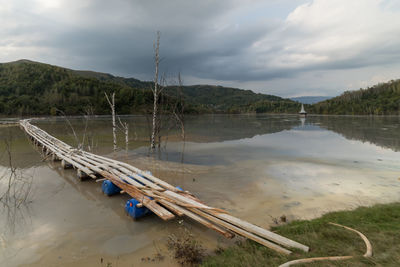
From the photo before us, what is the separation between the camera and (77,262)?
404cm

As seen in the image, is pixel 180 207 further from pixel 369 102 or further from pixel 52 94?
pixel 369 102

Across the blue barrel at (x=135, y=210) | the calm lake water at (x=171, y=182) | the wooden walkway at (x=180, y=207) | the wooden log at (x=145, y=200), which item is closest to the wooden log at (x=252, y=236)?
the wooden walkway at (x=180, y=207)

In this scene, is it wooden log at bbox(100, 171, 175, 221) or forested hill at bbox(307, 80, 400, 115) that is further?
forested hill at bbox(307, 80, 400, 115)

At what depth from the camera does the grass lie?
122 inches

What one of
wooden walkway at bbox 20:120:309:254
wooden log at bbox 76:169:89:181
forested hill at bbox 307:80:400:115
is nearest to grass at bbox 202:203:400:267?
wooden walkway at bbox 20:120:309:254

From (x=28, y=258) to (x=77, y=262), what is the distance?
114cm

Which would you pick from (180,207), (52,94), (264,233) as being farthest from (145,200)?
(52,94)

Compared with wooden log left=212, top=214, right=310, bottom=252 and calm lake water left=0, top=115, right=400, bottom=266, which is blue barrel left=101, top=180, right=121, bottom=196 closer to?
calm lake water left=0, top=115, right=400, bottom=266

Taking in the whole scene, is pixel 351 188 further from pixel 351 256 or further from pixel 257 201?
pixel 351 256

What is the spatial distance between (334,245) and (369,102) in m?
144

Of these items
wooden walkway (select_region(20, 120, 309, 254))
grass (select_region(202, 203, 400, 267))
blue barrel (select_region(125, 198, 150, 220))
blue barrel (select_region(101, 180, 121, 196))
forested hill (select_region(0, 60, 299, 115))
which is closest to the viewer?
grass (select_region(202, 203, 400, 267))

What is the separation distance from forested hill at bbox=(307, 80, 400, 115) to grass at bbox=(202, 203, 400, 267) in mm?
121367

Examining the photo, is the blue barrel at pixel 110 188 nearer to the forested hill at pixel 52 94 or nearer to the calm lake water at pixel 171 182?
the calm lake water at pixel 171 182

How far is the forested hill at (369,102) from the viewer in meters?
96.9
